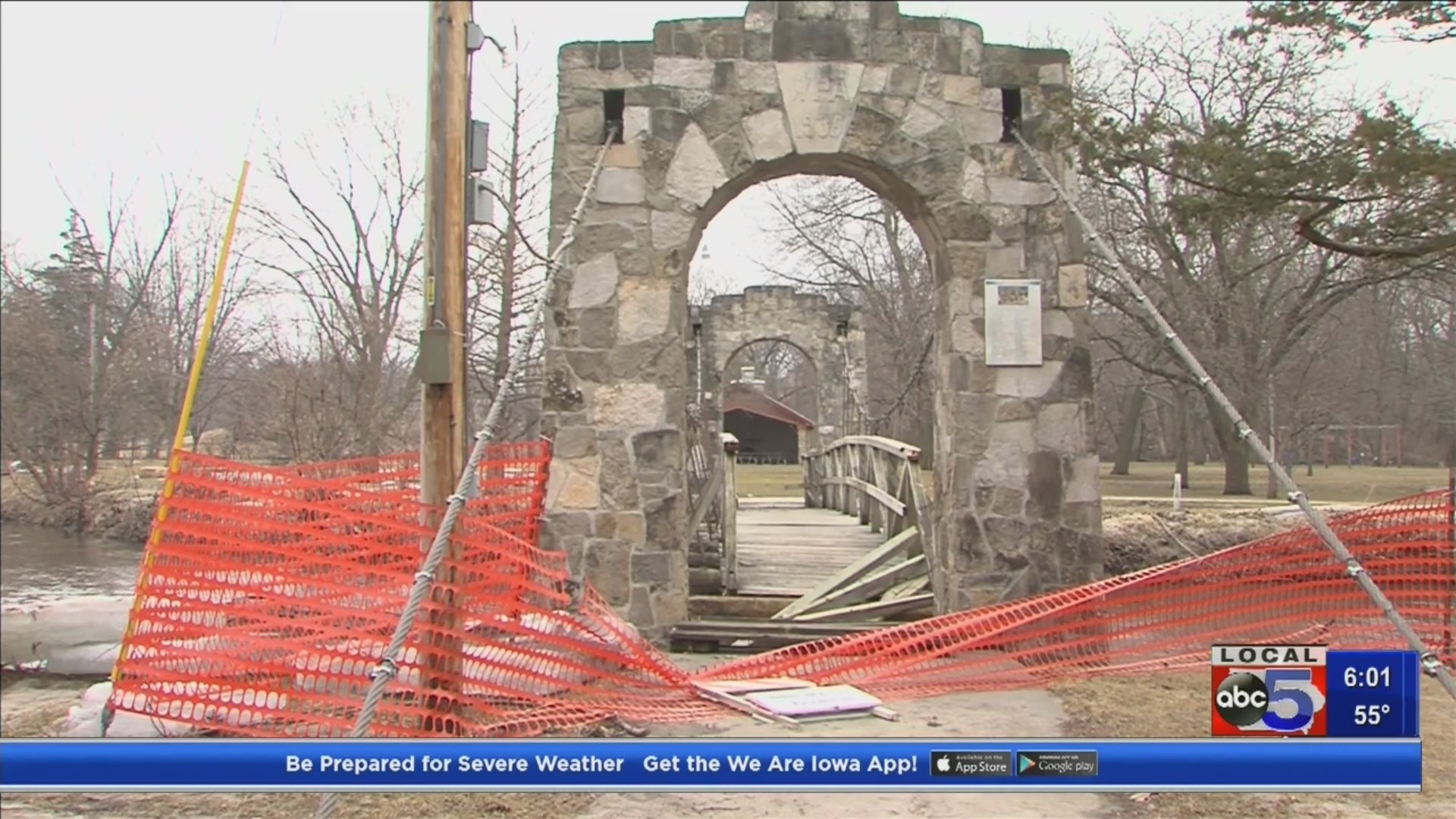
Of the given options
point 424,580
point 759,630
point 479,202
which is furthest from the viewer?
point 759,630

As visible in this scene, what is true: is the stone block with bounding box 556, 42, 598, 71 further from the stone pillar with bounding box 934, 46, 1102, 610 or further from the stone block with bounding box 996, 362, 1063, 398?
the stone block with bounding box 996, 362, 1063, 398

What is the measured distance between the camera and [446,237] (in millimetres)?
3746

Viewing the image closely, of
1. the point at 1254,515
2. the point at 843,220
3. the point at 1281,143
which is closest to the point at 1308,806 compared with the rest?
the point at 1254,515

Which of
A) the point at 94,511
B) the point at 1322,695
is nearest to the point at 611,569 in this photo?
the point at 1322,695

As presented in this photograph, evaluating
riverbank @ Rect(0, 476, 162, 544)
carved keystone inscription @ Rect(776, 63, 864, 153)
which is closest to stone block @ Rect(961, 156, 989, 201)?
carved keystone inscription @ Rect(776, 63, 864, 153)

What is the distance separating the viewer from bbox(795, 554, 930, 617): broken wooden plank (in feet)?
25.1

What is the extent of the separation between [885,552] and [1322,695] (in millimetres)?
5902

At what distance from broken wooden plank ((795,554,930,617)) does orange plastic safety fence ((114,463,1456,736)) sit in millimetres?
2965

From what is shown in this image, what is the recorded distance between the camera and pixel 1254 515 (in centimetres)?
443

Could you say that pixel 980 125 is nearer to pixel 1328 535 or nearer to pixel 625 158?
pixel 625 158

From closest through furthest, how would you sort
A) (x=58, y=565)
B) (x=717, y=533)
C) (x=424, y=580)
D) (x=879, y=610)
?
(x=424, y=580) → (x=879, y=610) → (x=717, y=533) → (x=58, y=565)

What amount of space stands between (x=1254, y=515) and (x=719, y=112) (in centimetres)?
319

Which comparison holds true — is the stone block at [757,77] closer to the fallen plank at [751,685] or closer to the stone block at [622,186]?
the stone block at [622,186]

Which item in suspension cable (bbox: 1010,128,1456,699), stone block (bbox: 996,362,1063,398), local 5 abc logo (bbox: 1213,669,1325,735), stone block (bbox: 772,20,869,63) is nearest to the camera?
local 5 abc logo (bbox: 1213,669,1325,735)
